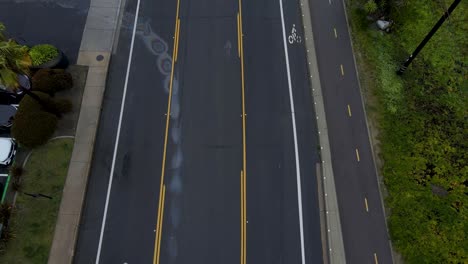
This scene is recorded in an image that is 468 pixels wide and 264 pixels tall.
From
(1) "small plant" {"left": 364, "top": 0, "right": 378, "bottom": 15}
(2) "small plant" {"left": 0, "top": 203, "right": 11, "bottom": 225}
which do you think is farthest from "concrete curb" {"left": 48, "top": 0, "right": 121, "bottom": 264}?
(1) "small plant" {"left": 364, "top": 0, "right": 378, "bottom": 15}

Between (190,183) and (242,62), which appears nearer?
(190,183)

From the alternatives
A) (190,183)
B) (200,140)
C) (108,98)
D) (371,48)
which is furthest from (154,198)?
(371,48)

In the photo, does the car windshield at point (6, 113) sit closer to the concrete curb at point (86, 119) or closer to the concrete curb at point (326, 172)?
the concrete curb at point (86, 119)

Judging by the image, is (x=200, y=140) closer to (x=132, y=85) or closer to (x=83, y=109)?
(x=132, y=85)

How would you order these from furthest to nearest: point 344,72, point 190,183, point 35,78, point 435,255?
point 344,72 → point 35,78 → point 190,183 → point 435,255

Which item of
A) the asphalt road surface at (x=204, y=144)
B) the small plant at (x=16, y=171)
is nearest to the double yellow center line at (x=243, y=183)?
the asphalt road surface at (x=204, y=144)

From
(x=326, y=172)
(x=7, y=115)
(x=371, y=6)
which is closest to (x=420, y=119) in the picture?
(x=326, y=172)

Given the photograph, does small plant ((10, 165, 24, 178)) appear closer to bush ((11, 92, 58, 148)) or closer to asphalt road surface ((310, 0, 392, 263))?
bush ((11, 92, 58, 148))
